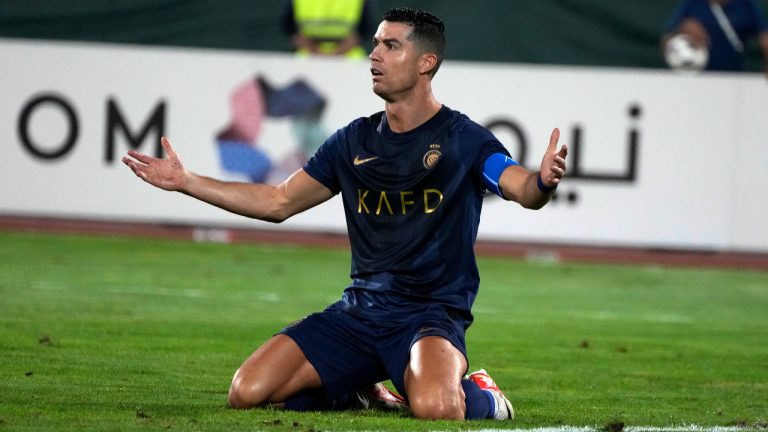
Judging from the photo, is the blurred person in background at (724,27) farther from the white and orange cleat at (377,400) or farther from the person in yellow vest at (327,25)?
the white and orange cleat at (377,400)

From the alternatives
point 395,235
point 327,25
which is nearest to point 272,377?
point 395,235

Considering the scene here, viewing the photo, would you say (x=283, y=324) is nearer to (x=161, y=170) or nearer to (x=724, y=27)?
(x=161, y=170)

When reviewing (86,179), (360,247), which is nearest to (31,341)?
(360,247)

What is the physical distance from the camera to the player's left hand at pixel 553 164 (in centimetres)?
606

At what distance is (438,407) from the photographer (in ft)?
20.5

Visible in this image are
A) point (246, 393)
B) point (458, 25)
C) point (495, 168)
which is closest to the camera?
point (246, 393)

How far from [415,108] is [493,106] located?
933 centimetres

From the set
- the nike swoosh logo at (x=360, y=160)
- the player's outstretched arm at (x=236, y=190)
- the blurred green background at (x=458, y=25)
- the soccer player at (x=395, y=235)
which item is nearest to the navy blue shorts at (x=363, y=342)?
the soccer player at (x=395, y=235)

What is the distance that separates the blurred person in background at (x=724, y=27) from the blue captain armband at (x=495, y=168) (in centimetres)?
1062

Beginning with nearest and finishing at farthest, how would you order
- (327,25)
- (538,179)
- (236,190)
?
(538,179)
(236,190)
(327,25)

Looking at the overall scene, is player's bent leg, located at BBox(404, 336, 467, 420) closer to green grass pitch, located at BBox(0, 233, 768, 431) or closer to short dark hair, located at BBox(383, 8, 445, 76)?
green grass pitch, located at BBox(0, 233, 768, 431)

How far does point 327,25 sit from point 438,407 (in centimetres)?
1141

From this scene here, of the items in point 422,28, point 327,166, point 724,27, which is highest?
point 724,27

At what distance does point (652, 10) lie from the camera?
684 inches
